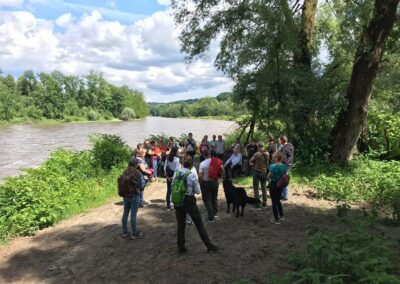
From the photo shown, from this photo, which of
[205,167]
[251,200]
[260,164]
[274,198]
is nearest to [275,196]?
[274,198]

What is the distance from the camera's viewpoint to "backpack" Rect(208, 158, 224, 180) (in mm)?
9178

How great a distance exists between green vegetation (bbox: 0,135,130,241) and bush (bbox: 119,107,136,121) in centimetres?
9425

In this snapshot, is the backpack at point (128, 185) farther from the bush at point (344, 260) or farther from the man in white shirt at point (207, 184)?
the bush at point (344, 260)

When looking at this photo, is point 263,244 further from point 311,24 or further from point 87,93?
point 87,93

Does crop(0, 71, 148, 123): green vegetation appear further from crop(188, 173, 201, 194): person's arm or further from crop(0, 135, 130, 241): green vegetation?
crop(188, 173, 201, 194): person's arm

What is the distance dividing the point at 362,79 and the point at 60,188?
11.7 m

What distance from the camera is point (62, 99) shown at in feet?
319

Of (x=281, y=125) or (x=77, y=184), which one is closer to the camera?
(x=77, y=184)

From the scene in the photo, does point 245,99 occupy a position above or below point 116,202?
above

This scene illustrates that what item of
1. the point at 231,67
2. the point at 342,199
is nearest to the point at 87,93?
the point at 231,67

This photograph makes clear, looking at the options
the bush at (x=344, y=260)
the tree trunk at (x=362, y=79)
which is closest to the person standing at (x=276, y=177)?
the bush at (x=344, y=260)

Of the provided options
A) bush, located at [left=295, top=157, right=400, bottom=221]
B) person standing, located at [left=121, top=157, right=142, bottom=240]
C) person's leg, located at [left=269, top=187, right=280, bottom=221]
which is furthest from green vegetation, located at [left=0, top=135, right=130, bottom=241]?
bush, located at [left=295, top=157, right=400, bottom=221]

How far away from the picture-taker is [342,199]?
→ 11.4m

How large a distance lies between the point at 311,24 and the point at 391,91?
4.80m
